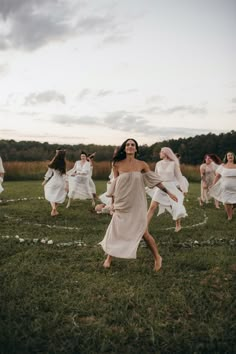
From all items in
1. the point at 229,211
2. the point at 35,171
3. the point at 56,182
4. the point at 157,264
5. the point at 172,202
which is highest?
the point at 56,182

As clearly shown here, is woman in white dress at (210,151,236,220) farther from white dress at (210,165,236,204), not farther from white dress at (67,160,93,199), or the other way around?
white dress at (67,160,93,199)

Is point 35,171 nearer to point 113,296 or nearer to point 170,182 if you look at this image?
point 170,182

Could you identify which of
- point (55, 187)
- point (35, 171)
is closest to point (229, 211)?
point (55, 187)

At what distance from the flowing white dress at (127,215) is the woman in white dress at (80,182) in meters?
8.17

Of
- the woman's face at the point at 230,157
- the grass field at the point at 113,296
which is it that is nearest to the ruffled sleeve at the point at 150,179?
the grass field at the point at 113,296

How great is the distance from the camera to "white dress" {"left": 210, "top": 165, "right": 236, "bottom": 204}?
1319cm

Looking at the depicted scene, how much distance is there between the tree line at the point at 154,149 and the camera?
133 ft

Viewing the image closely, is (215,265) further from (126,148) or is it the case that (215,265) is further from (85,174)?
(85,174)

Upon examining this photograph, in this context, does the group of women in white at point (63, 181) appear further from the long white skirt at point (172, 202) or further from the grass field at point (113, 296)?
the long white skirt at point (172, 202)

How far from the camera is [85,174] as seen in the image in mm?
15766

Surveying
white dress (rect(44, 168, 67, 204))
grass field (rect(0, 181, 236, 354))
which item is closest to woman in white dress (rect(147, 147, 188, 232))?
grass field (rect(0, 181, 236, 354))

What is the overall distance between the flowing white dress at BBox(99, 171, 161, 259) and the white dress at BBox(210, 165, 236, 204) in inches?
257

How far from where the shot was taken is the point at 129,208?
7387 mm

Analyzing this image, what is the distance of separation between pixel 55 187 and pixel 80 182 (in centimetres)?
197
